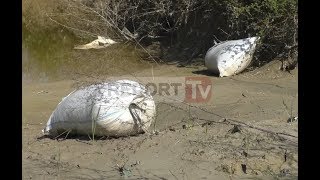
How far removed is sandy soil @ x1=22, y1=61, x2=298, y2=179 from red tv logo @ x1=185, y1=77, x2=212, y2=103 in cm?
50

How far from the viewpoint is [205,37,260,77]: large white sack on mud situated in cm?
842

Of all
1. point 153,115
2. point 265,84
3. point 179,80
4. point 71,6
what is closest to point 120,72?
point 179,80

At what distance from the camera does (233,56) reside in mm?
8406

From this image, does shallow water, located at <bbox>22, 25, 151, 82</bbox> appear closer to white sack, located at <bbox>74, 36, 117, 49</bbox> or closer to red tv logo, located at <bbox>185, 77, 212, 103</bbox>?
white sack, located at <bbox>74, 36, 117, 49</bbox>

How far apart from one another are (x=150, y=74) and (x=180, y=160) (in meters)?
5.54

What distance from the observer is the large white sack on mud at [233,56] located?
842 centimetres

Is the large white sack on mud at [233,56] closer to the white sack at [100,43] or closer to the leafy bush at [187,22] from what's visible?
the leafy bush at [187,22]

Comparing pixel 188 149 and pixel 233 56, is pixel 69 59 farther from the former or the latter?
pixel 188 149

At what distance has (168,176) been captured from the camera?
3.93m

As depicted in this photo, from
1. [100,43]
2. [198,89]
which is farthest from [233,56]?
[100,43]

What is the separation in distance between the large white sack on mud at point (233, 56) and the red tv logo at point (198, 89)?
325 mm

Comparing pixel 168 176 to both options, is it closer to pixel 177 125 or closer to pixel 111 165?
pixel 111 165

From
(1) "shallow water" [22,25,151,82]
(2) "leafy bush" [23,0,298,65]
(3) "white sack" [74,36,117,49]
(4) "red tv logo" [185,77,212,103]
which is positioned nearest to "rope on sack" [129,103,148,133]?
(4) "red tv logo" [185,77,212,103]

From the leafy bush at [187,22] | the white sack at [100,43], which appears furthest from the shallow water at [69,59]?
the leafy bush at [187,22]
